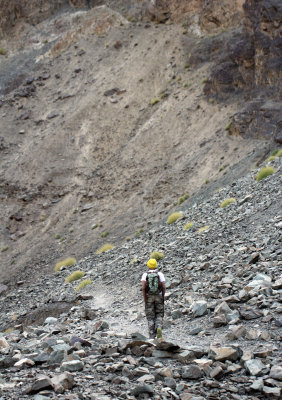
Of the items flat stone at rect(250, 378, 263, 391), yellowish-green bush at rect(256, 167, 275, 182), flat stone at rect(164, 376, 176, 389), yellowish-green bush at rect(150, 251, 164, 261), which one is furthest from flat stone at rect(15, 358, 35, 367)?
yellowish-green bush at rect(256, 167, 275, 182)

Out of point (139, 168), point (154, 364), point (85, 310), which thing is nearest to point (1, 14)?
point (139, 168)

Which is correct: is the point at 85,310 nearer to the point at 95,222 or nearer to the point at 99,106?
the point at 95,222

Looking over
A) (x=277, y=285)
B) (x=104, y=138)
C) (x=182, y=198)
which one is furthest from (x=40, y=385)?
(x=104, y=138)

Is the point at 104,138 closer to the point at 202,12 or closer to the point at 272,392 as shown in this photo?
the point at 202,12

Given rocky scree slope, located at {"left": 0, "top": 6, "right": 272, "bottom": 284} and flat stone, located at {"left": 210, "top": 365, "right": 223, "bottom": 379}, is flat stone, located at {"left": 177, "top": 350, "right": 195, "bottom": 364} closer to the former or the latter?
flat stone, located at {"left": 210, "top": 365, "right": 223, "bottom": 379}

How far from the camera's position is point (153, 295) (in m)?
9.17

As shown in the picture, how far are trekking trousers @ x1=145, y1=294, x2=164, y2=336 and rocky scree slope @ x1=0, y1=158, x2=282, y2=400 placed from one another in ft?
0.83

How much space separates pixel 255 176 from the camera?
22000 millimetres

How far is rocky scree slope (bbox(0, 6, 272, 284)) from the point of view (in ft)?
101

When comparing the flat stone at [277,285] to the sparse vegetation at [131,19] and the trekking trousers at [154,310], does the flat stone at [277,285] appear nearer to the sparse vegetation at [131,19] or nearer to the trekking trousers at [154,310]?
the trekking trousers at [154,310]

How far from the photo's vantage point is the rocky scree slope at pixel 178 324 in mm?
5648

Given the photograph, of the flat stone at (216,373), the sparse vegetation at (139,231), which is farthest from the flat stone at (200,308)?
the sparse vegetation at (139,231)

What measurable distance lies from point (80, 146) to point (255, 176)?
66.2 feet

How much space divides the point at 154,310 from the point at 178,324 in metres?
0.70
